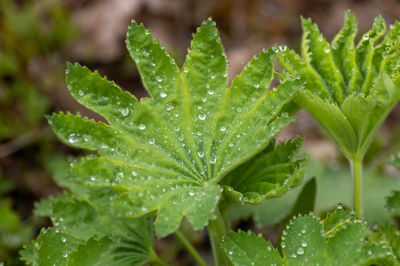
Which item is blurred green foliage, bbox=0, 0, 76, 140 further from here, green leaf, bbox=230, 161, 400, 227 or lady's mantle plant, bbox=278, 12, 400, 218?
lady's mantle plant, bbox=278, 12, 400, 218

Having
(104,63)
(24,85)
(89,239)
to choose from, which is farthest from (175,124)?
(104,63)

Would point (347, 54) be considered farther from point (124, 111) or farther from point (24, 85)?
point (24, 85)

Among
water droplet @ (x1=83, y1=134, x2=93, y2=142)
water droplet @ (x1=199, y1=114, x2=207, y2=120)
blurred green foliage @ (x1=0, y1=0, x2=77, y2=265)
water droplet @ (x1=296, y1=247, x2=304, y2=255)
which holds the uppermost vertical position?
blurred green foliage @ (x1=0, y1=0, x2=77, y2=265)

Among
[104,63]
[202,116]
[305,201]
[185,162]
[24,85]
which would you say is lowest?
[305,201]

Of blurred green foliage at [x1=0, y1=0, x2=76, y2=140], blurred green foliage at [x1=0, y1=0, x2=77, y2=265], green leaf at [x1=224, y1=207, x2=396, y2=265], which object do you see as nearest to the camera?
green leaf at [x1=224, y1=207, x2=396, y2=265]

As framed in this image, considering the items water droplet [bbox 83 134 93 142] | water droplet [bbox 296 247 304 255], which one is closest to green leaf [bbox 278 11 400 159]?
water droplet [bbox 296 247 304 255]

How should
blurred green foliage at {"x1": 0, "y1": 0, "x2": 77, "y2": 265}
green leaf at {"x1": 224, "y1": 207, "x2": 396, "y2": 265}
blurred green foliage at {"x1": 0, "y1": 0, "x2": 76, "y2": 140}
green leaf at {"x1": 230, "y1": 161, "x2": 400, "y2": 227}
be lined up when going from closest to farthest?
1. green leaf at {"x1": 224, "y1": 207, "x2": 396, "y2": 265}
2. green leaf at {"x1": 230, "y1": 161, "x2": 400, "y2": 227}
3. blurred green foliage at {"x1": 0, "y1": 0, "x2": 77, "y2": 265}
4. blurred green foliage at {"x1": 0, "y1": 0, "x2": 76, "y2": 140}
